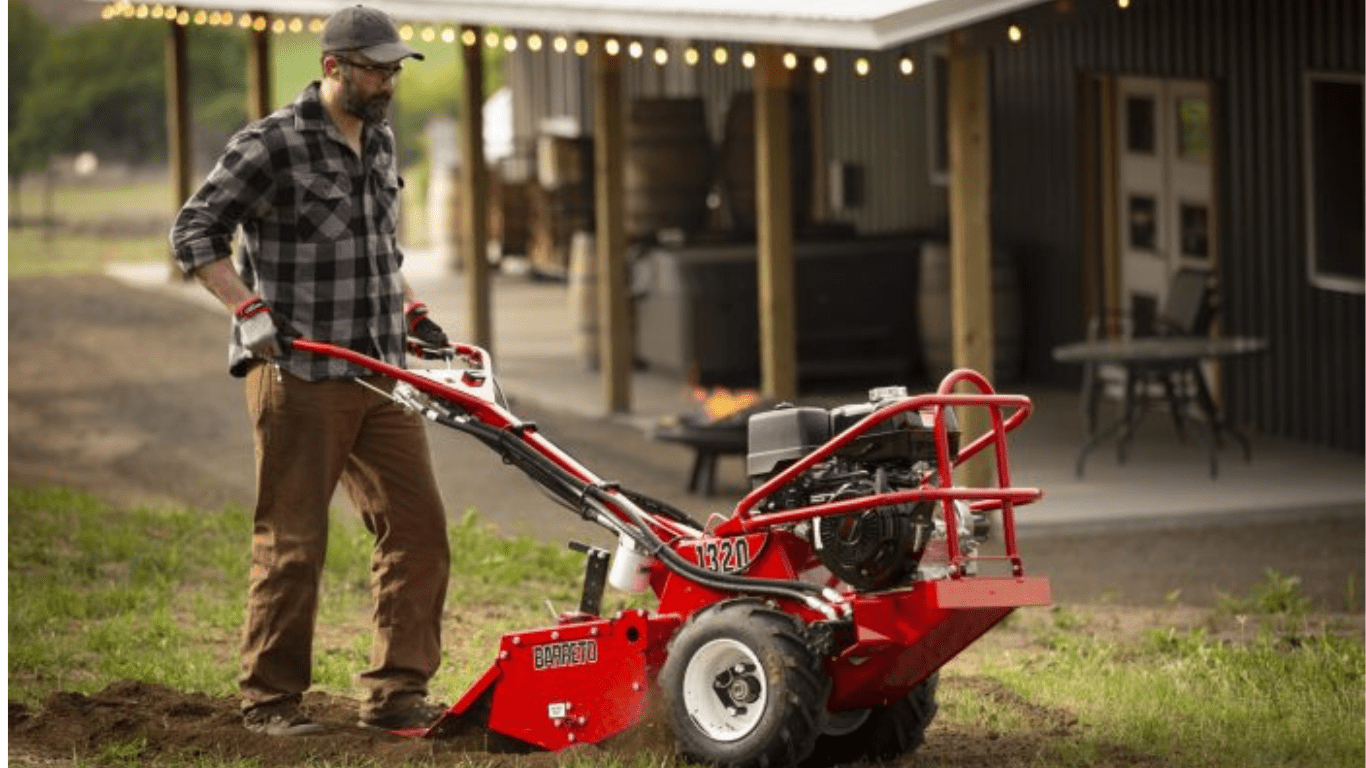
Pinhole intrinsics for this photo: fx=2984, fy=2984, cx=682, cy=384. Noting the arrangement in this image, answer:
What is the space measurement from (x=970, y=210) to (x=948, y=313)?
603 centimetres

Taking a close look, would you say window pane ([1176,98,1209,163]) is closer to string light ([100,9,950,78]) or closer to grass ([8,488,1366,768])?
string light ([100,9,950,78])

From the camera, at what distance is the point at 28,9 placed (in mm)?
47562

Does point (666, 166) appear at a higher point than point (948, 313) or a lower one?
higher

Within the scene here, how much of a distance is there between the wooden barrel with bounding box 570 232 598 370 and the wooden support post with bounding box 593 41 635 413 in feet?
8.07

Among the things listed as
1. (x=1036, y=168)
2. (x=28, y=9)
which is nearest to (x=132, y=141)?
(x=28, y=9)

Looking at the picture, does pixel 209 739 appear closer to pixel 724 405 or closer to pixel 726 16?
pixel 726 16

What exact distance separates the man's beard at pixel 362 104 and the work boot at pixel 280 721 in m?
1.67

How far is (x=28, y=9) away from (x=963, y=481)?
36136mm

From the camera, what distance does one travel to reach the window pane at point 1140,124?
Answer: 60.7ft

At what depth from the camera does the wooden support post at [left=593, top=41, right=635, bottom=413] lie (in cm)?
1794

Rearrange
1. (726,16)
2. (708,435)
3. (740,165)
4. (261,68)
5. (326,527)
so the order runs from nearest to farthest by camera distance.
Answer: (326,527), (726,16), (708,435), (261,68), (740,165)

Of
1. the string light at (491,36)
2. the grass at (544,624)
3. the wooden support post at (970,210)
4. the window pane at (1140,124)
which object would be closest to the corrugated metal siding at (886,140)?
the string light at (491,36)

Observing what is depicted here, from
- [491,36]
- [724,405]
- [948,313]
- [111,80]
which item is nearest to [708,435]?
[724,405]

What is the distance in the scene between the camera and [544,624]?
35.9 feet
